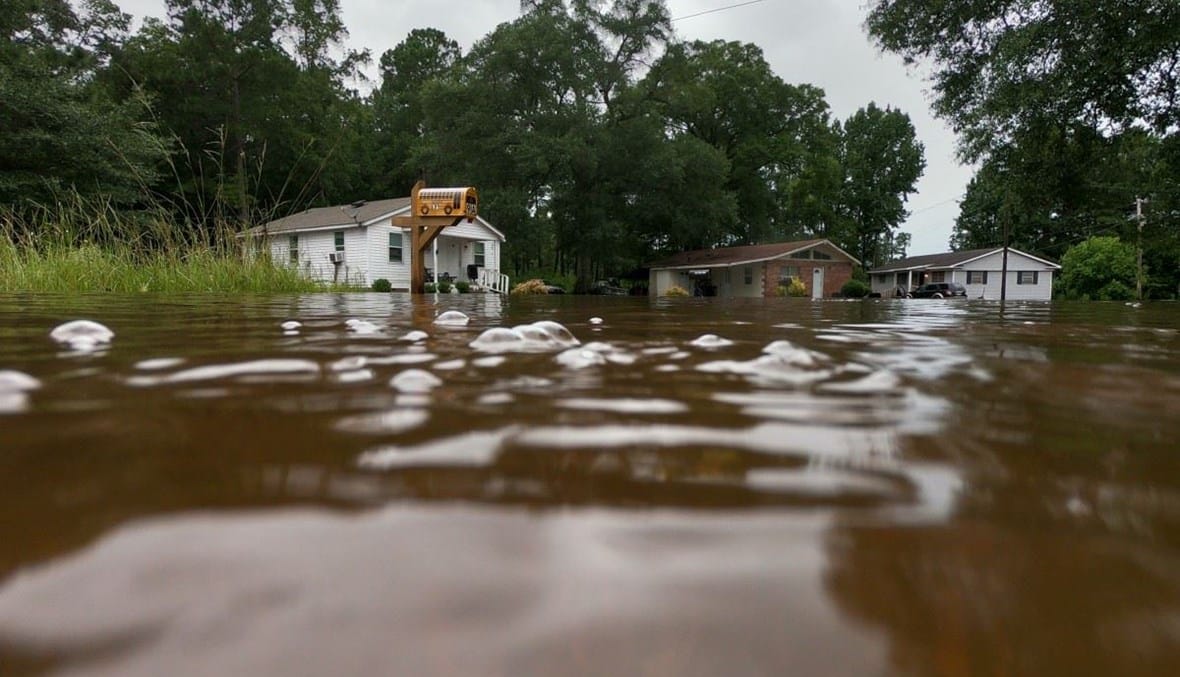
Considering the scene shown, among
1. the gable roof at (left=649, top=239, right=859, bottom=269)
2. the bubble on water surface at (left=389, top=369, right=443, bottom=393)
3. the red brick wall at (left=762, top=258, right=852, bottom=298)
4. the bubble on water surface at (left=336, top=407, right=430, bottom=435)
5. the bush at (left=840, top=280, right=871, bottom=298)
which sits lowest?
the bubble on water surface at (left=336, top=407, right=430, bottom=435)

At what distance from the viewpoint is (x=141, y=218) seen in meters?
18.9

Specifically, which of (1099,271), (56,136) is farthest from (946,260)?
(56,136)

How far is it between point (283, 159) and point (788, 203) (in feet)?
107

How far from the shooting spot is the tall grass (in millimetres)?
6535

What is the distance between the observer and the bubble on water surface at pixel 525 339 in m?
1.82

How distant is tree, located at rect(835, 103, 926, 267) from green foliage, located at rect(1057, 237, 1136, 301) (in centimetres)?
1339

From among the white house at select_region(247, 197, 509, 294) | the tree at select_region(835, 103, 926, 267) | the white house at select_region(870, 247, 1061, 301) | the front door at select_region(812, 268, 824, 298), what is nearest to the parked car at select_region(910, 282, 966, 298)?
the white house at select_region(870, 247, 1061, 301)

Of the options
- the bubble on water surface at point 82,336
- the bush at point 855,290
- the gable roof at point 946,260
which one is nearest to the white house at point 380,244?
the bush at point 855,290

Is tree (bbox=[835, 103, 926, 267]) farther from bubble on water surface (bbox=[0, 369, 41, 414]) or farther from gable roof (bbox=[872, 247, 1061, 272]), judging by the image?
bubble on water surface (bbox=[0, 369, 41, 414])

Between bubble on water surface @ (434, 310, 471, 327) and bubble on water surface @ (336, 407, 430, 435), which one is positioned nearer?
bubble on water surface @ (336, 407, 430, 435)

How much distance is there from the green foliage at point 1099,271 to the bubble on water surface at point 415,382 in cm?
4985

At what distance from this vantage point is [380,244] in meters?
25.5

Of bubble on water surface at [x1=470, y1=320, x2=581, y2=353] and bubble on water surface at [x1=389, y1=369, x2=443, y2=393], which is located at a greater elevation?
bubble on water surface at [x1=470, y1=320, x2=581, y2=353]

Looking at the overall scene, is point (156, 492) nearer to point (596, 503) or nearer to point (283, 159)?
point (596, 503)
